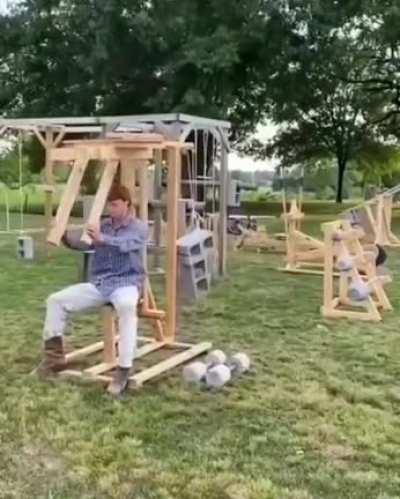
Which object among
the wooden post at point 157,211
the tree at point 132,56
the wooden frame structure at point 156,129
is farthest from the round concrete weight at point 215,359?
the tree at point 132,56

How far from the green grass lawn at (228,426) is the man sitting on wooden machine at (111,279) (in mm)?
271

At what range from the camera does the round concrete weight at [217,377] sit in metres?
3.98

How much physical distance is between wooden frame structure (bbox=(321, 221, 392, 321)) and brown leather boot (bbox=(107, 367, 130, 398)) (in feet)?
8.64

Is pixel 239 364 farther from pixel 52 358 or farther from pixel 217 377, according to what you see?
pixel 52 358

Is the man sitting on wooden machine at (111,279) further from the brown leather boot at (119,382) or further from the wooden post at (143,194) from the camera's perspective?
the wooden post at (143,194)

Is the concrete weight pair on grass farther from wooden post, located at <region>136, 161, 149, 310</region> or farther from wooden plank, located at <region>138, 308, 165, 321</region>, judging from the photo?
wooden post, located at <region>136, 161, 149, 310</region>

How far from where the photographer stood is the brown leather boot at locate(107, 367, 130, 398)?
387 cm

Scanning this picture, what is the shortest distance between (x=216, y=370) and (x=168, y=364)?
49cm

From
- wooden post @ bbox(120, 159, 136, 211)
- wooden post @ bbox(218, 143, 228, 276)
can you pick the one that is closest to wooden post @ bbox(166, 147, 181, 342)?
wooden post @ bbox(120, 159, 136, 211)

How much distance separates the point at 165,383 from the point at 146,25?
38.8 ft

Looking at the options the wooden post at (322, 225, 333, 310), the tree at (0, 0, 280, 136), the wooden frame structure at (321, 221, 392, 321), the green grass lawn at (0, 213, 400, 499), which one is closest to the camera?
the green grass lawn at (0, 213, 400, 499)

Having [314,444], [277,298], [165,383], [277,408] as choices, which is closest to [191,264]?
[277,298]

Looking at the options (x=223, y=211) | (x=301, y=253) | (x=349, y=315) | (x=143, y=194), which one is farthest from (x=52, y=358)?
(x=301, y=253)

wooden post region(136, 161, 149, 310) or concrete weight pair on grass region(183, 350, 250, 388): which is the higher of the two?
wooden post region(136, 161, 149, 310)
